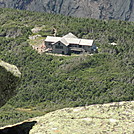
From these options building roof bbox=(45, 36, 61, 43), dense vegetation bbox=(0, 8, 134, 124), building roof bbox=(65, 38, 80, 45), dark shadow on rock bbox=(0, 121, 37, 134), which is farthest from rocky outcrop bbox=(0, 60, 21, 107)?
building roof bbox=(45, 36, 61, 43)

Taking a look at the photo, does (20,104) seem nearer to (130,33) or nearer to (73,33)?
(73,33)

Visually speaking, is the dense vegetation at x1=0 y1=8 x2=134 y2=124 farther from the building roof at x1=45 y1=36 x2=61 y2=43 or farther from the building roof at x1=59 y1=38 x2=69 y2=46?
the building roof at x1=45 y1=36 x2=61 y2=43

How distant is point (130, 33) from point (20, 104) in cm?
5383

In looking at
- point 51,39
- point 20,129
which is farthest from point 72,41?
point 20,129

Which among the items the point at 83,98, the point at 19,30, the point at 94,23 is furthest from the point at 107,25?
the point at 83,98

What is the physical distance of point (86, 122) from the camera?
45.7ft

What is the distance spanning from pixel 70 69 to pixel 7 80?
290 ft

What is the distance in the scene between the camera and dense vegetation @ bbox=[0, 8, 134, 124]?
89.8 meters

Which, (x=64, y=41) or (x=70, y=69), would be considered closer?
(x=70, y=69)

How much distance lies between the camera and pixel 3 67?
14125mm

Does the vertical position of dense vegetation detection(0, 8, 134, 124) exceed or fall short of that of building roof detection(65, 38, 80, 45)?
it falls short

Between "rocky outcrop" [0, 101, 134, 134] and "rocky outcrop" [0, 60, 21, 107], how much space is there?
113 centimetres

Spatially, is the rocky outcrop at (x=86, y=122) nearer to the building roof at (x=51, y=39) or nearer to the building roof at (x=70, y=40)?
the building roof at (x=70, y=40)

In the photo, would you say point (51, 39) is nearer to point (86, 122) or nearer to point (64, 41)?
point (64, 41)
